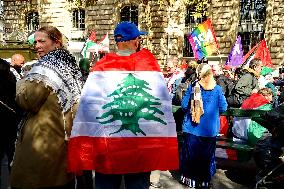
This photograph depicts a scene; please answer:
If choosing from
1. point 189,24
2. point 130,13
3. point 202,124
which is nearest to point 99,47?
point 189,24

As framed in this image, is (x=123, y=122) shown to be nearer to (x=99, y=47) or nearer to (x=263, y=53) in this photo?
(x=263, y=53)

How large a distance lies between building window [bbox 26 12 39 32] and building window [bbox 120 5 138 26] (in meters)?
8.13

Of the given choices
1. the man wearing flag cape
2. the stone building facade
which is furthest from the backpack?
the stone building facade

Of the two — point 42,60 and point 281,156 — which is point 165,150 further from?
point 281,156

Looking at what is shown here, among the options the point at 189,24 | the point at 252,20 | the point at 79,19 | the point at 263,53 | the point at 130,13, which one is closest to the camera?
the point at 263,53

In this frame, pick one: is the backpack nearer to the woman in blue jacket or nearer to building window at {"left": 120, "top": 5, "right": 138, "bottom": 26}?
the woman in blue jacket

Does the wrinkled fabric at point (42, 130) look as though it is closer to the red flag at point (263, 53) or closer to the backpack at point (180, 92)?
the backpack at point (180, 92)

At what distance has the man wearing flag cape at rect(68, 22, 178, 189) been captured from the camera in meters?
2.97

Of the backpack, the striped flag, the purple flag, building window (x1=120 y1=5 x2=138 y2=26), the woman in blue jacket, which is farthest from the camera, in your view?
building window (x1=120 y1=5 x2=138 y2=26)

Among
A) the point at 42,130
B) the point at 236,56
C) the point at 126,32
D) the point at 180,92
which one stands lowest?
the point at 180,92

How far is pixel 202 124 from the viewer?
18.1ft

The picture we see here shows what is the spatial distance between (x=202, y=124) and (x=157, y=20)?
2222 centimetres

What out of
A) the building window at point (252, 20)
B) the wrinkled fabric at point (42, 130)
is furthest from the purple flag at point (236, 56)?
the building window at point (252, 20)

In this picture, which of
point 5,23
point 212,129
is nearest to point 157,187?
point 212,129
